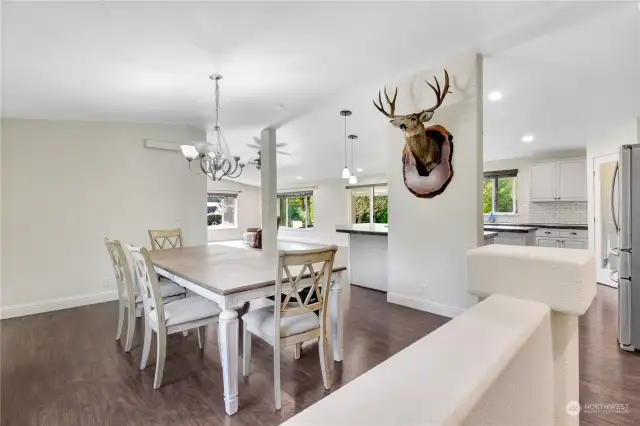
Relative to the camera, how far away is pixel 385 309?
3.74 meters

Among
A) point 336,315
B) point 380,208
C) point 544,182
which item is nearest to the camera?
point 336,315

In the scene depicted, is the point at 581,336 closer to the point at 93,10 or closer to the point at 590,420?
the point at 590,420

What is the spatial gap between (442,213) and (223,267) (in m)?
2.29

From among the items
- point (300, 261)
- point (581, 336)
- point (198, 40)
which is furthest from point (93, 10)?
point (581, 336)

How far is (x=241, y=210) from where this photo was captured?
38.8 ft

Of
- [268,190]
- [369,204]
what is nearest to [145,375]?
[268,190]

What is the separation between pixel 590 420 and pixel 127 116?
5.18 metres

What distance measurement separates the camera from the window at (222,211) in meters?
11.4

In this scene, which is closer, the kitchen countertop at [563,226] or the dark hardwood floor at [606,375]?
the dark hardwood floor at [606,375]

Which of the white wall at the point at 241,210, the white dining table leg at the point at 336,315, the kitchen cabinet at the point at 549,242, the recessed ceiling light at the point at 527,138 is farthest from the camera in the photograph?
the white wall at the point at 241,210

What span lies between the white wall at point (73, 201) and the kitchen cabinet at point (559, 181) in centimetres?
624

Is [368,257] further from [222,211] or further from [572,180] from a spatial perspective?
[222,211]

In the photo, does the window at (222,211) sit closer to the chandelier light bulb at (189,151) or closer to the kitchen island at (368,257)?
the kitchen island at (368,257)
